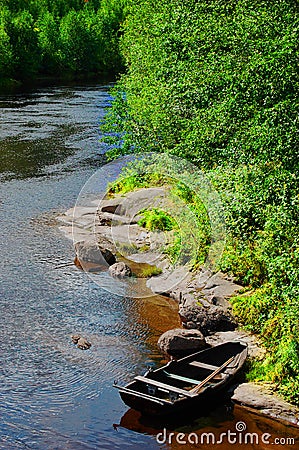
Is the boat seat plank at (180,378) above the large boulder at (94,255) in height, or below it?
above

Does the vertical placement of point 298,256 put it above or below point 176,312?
above

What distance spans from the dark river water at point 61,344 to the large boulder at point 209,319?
726 millimetres

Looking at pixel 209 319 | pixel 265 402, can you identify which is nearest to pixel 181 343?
pixel 209 319

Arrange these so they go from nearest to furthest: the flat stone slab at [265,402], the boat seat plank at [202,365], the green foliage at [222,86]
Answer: the flat stone slab at [265,402], the boat seat plank at [202,365], the green foliage at [222,86]

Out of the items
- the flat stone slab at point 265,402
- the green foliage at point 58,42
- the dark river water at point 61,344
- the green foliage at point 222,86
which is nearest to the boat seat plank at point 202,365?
the flat stone slab at point 265,402

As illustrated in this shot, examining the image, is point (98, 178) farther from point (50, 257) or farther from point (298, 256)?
point (298, 256)

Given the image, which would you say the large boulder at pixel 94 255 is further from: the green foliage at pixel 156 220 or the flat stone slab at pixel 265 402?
the flat stone slab at pixel 265 402

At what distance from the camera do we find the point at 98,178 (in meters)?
32.7

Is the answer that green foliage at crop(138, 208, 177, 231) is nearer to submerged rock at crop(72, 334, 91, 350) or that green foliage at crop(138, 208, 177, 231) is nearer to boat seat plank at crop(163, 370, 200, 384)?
submerged rock at crop(72, 334, 91, 350)

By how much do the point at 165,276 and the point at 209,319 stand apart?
4.05 m

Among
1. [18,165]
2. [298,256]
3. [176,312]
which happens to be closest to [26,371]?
[176,312]

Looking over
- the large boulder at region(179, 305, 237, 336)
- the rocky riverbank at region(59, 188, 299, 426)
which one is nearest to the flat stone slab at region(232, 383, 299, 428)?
the rocky riverbank at region(59, 188, 299, 426)

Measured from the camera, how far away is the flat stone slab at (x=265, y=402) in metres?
13.3

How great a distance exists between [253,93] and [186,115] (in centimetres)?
477
